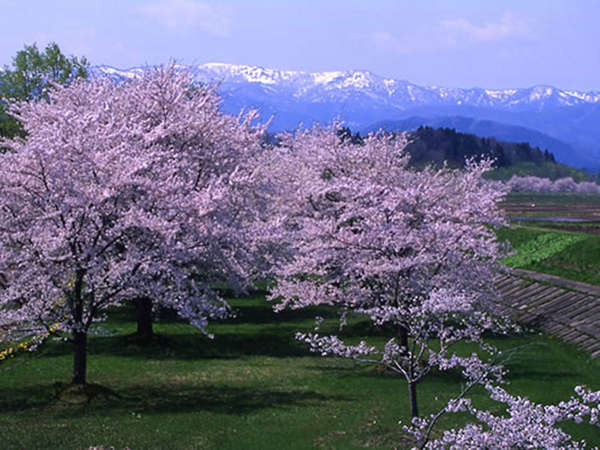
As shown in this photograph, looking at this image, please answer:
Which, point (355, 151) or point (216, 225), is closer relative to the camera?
point (216, 225)

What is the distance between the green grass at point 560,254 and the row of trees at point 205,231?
13050mm

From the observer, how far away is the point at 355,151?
3391cm

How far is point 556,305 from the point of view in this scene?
34.4 metres

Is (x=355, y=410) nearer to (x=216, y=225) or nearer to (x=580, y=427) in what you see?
(x=580, y=427)

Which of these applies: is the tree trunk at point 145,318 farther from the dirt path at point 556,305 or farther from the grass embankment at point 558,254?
the grass embankment at point 558,254

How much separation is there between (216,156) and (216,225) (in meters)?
6.64

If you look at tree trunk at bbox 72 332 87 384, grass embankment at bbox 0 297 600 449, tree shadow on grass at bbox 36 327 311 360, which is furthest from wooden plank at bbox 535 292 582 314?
tree trunk at bbox 72 332 87 384

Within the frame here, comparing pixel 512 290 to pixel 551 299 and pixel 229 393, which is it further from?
pixel 229 393

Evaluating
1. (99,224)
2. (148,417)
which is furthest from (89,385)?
(99,224)

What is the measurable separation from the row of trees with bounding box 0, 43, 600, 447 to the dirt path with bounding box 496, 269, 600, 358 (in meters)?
4.87

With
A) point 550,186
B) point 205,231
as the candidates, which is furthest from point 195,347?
point 550,186

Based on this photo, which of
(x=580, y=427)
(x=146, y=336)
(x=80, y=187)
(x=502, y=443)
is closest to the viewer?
(x=502, y=443)

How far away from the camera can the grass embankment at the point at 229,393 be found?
1648 cm

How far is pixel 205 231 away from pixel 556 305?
776 inches
